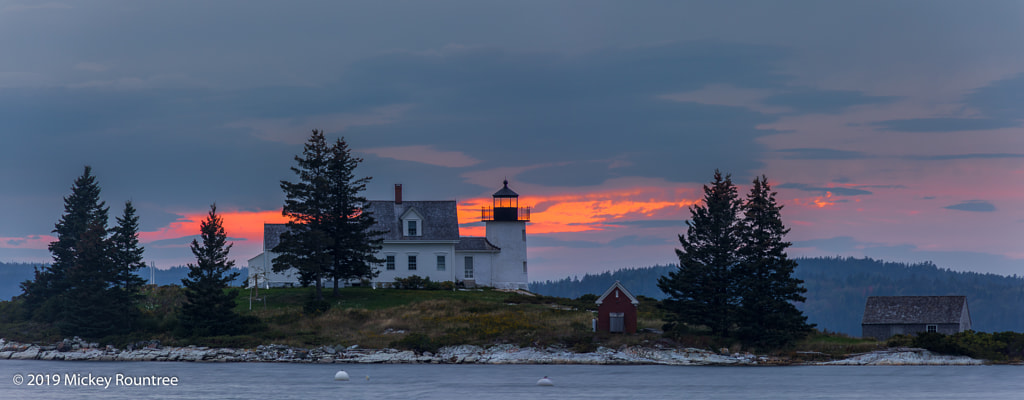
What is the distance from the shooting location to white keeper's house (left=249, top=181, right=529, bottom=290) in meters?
77.8

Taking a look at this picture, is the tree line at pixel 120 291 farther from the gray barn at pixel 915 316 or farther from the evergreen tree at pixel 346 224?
the gray barn at pixel 915 316

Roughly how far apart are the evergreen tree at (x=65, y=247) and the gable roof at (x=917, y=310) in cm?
5025

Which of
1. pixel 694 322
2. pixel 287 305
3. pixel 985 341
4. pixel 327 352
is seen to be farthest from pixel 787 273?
pixel 287 305

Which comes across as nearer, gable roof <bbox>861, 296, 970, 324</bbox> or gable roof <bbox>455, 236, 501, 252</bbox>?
gable roof <bbox>861, 296, 970, 324</bbox>

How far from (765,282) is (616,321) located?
8.56 m

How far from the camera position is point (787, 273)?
56.4 meters

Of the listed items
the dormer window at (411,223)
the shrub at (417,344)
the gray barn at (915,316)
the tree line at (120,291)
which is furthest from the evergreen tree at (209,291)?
the gray barn at (915,316)

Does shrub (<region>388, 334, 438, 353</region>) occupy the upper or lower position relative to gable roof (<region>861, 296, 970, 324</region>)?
lower

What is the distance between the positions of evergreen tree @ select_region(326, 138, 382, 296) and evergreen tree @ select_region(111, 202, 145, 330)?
12.4 m

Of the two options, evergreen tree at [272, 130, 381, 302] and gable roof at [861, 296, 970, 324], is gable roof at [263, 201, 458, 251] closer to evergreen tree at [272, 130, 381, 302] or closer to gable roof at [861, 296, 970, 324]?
evergreen tree at [272, 130, 381, 302]

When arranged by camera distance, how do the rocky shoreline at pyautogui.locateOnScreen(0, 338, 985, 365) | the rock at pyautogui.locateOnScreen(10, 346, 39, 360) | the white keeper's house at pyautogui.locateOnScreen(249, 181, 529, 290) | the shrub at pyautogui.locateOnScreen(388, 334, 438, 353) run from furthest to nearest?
the white keeper's house at pyautogui.locateOnScreen(249, 181, 529, 290) < the rock at pyautogui.locateOnScreen(10, 346, 39, 360) < the shrub at pyautogui.locateOnScreen(388, 334, 438, 353) < the rocky shoreline at pyautogui.locateOnScreen(0, 338, 985, 365)

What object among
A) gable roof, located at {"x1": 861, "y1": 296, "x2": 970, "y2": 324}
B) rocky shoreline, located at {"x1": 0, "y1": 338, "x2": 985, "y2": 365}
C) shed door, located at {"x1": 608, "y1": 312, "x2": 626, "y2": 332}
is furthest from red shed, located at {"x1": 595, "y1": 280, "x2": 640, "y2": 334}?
gable roof, located at {"x1": 861, "y1": 296, "x2": 970, "y2": 324}

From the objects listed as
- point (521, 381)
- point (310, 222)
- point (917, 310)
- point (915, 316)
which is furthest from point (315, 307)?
point (917, 310)

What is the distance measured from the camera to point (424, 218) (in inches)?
3135
